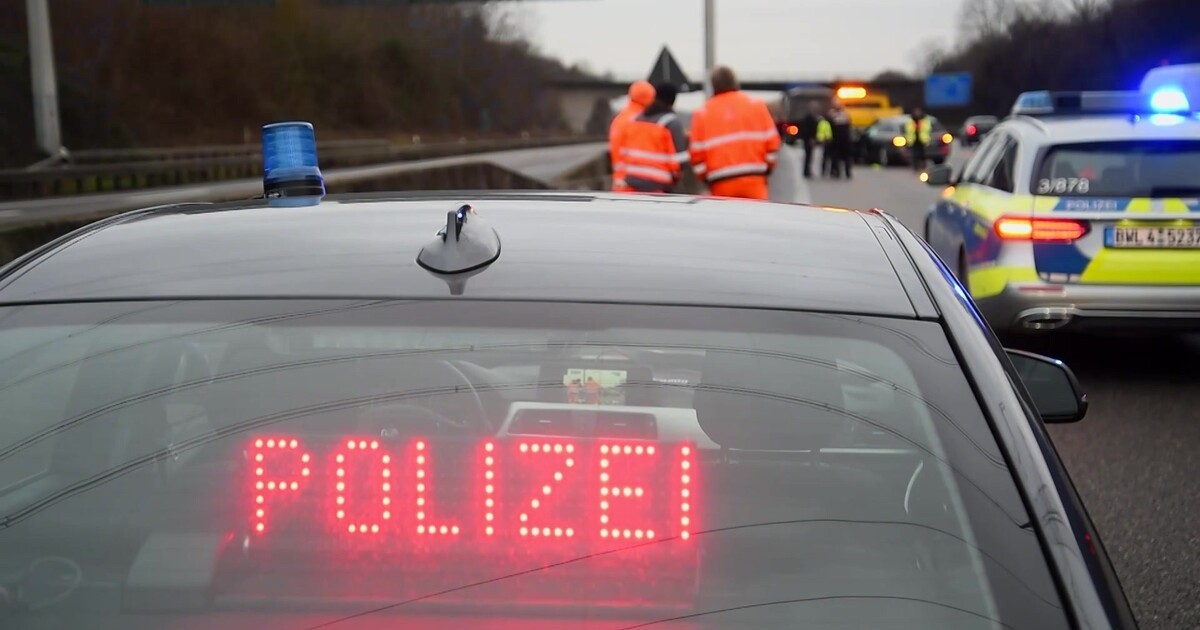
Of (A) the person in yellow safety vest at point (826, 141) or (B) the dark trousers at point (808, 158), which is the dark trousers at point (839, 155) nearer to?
(A) the person in yellow safety vest at point (826, 141)

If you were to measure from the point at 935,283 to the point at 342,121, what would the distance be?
86.5 meters

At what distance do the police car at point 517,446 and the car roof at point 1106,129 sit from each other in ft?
23.4

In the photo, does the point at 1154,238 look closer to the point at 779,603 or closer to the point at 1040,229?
the point at 1040,229

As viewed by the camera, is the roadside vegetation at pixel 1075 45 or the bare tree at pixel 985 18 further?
the bare tree at pixel 985 18

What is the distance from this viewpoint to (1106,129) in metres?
9.24

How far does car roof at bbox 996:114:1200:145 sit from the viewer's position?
354 inches

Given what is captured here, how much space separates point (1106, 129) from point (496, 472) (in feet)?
26.3

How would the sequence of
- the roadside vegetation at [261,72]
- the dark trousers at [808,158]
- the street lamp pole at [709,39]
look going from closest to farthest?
the street lamp pole at [709,39], the dark trousers at [808,158], the roadside vegetation at [261,72]

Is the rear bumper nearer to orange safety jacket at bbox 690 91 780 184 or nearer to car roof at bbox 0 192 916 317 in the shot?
orange safety jacket at bbox 690 91 780 184

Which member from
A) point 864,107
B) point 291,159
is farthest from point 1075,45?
point 291,159

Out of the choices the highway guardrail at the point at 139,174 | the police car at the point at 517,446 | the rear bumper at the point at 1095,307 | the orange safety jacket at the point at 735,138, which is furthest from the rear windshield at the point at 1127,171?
the highway guardrail at the point at 139,174

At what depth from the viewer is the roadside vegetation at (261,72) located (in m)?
49.2

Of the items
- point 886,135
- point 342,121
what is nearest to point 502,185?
point 886,135

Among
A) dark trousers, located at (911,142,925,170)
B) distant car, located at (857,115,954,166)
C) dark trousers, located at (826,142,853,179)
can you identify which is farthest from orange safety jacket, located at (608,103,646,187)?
distant car, located at (857,115,954,166)
